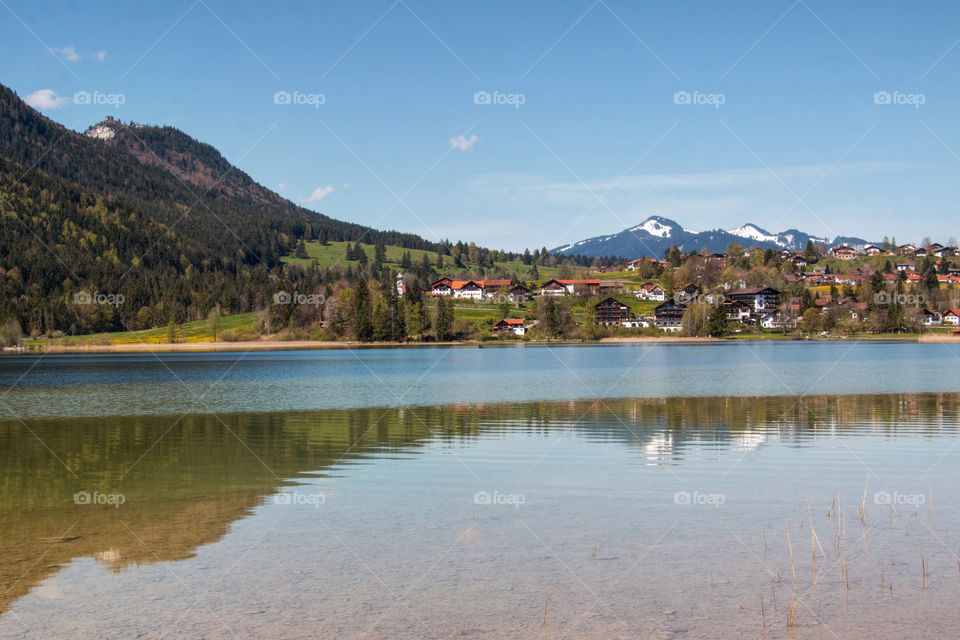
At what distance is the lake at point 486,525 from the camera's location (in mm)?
10602

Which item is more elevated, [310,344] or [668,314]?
[668,314]

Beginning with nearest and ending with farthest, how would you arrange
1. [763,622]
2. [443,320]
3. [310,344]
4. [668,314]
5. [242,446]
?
[763,622]
[242,446]
[443,320]
[310,344]
[668,314]

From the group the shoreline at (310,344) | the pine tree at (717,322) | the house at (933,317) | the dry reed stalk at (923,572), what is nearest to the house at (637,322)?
the shoreline at (310,344)

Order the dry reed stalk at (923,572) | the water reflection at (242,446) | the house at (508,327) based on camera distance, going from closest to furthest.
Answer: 1. the dry reed stalk at (923,572)
2. the water reflection at (242,446)
3. the house at (508,327)

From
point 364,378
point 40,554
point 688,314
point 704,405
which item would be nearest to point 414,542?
point 40,554

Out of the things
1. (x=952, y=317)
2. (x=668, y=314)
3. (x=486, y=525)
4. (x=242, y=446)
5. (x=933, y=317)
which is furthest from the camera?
(x=668, y=314)

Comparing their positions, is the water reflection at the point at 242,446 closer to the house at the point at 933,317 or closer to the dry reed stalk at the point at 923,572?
the dry reed stalk at the point at 923,572

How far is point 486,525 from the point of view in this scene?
15.5 m

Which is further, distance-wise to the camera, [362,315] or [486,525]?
[362,315]

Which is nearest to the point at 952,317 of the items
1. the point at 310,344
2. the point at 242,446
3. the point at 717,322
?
the point at 717,322

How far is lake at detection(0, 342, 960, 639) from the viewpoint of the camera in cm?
1060

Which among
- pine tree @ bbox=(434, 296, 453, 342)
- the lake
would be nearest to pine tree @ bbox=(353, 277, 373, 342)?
pine tree @ bbox=(434, 296, 453, 342)

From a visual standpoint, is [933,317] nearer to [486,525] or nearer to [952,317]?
[952,317]

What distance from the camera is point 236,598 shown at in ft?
37.6
